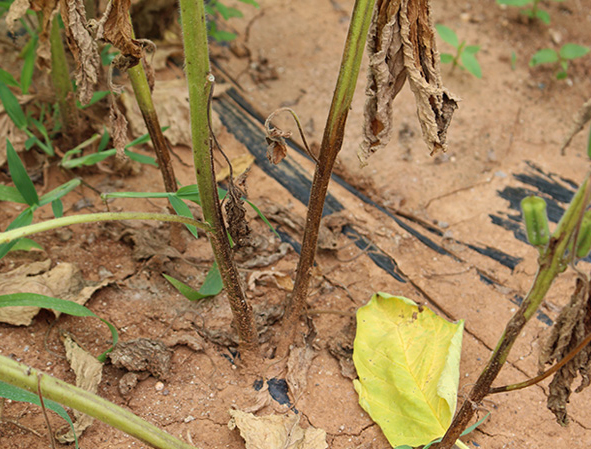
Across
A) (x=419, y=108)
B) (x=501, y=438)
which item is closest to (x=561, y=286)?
(x=501, y=438)

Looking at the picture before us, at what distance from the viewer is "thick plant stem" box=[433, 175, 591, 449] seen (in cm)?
108

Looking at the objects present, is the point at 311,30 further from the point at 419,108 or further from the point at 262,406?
the point at 262,406

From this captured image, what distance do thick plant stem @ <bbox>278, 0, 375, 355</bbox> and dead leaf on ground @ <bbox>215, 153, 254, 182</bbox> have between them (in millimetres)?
925

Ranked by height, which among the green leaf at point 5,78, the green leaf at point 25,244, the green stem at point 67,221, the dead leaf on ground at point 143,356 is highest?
the green stem at point 67,221

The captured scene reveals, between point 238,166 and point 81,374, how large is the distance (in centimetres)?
127

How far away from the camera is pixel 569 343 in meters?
1.25

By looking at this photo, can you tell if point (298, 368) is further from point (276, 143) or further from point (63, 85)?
point (63, 85)

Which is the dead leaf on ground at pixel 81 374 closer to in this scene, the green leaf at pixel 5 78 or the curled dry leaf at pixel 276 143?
the curled dry leaf at pixel 276 143

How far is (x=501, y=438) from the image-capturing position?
1711mm

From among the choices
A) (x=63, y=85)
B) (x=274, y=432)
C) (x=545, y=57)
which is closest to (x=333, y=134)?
(x=274, y=432)

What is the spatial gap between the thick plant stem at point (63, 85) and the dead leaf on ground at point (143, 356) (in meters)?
1.11

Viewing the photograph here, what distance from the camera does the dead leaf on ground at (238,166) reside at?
2.56 metres

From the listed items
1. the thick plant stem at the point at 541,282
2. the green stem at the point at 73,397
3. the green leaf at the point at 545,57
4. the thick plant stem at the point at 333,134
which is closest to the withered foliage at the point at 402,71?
the thick plant stem at the point at 333,134

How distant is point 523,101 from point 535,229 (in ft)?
8.29
